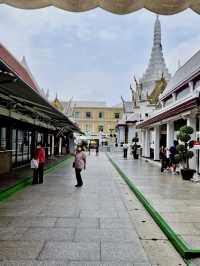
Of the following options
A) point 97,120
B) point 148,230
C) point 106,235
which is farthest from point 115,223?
point 97,120

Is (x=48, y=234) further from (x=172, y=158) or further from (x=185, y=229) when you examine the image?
(x=172, y=158)

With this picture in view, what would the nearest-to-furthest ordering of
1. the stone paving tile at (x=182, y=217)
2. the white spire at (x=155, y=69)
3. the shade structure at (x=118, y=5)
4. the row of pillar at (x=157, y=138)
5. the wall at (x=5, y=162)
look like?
the shade structure at (x=118, y=5) < the stone paving tile at (x=182, y=217) < the wall at (x=5, y=162) < the row of pillar at (x=157, y=138) < the white spire at (x=155, y=69)

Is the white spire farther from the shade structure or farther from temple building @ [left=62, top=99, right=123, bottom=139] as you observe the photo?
the shade structure

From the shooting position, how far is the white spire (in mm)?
67375

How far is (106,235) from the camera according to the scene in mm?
6152

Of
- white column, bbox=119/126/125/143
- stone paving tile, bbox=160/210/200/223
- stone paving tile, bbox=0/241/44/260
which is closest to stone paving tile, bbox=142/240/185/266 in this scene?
stone paving tile, bbox=160/210/200/223

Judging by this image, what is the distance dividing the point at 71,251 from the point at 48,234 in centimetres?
107

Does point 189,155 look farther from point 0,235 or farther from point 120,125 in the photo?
point 120,125

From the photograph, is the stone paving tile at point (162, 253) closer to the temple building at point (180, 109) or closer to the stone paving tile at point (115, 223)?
the stone paving tile at point (115, 223)

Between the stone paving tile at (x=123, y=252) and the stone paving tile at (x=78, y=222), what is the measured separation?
1.31m

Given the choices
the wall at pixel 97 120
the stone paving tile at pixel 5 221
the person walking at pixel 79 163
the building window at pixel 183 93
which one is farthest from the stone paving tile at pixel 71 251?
the wall at pixel 97 120

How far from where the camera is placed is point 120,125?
6725 cm

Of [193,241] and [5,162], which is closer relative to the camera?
[193,241]

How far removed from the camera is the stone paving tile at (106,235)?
19.3 ft
